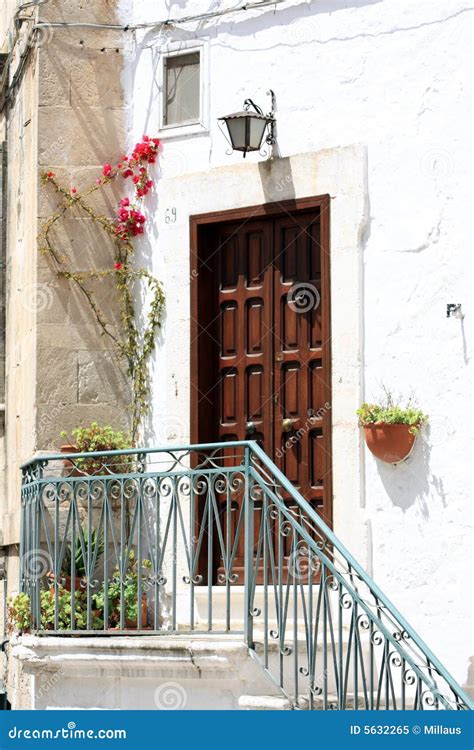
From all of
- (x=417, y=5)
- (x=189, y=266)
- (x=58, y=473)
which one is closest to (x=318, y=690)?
(x=58, y=473)

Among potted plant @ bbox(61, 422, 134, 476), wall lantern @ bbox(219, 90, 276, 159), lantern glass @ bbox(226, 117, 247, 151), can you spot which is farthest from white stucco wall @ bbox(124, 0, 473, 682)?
potted plant @ bbox(61, 422, 134, 476)

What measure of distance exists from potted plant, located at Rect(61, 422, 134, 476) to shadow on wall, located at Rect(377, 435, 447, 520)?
1.77 metres

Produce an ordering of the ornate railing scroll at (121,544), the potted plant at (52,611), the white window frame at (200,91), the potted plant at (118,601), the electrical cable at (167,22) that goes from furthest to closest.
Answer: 1. the white window frame at (200,91)
2. the electrical cable at (167,22)
3. the potted plant at (118,601)
4. the potted plant at (52,611)
5. the ornate railing scroll at (121,544)

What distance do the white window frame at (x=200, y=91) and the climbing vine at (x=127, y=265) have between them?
14 cm

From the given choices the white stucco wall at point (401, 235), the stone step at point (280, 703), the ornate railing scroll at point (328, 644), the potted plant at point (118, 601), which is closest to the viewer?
the ornate railing scroll at point (328, 644)

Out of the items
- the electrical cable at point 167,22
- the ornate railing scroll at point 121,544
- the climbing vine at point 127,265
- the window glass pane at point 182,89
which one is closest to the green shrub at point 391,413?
the ornate railing scroll at point 121,544

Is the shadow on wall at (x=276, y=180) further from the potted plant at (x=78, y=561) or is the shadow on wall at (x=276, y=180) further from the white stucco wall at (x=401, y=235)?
the potted plant at (x=78, y=561)

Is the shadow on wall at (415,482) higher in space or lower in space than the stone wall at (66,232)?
lower

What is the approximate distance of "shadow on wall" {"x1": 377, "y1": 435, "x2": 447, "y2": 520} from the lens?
871 cm

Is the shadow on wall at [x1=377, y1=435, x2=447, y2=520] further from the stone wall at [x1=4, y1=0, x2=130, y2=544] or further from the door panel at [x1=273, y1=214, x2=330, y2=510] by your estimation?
the stone wall at [x1=4, y1=0, x2=130, y2=544]

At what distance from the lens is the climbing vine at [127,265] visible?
397 inches

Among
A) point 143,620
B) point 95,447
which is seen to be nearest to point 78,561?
point 143,620

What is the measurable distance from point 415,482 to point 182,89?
10.9ft

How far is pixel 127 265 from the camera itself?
1023cm
